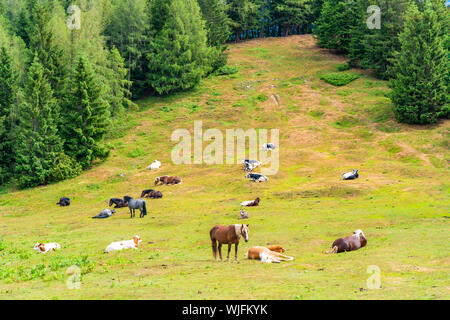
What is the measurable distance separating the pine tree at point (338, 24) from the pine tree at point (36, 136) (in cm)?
6292

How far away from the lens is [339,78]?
8206cm

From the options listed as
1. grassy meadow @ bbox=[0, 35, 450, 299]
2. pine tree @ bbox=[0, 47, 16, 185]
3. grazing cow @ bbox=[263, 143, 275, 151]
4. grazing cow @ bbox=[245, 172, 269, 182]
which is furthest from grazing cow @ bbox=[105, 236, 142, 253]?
pine tree @ bbox=[0, 47, 16, 185]

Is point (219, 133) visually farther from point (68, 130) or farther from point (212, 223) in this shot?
point (212, 223)

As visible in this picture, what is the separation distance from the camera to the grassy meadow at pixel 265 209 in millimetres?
14109

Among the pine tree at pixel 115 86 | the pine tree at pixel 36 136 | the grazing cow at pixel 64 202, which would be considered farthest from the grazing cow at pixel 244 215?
the pine tree at pixel 115 86

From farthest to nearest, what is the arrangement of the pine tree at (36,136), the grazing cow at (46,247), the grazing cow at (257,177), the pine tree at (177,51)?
the pine tree at (177,51)
the pine tree at (36,136)
the grazing cow at (257,177)
the grazing cow at (46,247)

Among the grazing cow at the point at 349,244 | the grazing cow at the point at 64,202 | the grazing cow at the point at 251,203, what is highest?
the grazing cow at the point at 349,244

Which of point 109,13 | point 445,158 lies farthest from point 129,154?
point 445,158

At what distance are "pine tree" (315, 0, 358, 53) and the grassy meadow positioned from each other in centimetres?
1363

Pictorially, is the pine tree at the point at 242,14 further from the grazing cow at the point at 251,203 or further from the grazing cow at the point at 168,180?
the grazing cow at the point at 251,203

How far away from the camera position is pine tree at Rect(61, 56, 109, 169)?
55531 mm

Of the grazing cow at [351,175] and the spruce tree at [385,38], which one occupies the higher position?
the spruce tree at [385,38]

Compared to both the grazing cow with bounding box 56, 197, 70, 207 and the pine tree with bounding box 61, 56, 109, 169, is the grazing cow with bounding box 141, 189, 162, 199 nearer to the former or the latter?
the grazing cow with bounding box 56, 197, 70, 207
